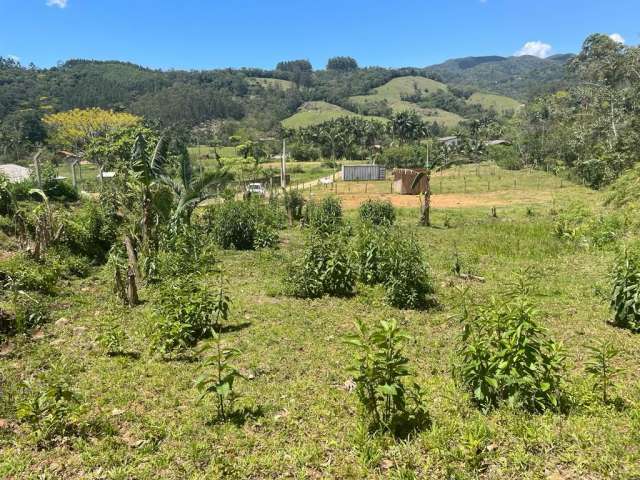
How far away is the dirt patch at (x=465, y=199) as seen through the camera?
81.9ft

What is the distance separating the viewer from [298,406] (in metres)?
4.68

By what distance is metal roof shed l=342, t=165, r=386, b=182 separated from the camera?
43.6m

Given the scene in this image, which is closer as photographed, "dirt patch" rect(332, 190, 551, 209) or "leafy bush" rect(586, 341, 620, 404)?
"leafy bush" rect(586, 341, 620, 404)

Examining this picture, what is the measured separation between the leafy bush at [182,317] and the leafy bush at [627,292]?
19.5 feet

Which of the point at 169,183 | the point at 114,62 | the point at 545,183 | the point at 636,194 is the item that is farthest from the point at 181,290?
the point at 114,62

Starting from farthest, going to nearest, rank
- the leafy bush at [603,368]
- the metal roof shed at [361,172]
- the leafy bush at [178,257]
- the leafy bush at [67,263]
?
the metal roof shed at [361,172] → the leafy bush at [67,263] → the leafy bush at [178,257] → the leafy bush at [603,368]

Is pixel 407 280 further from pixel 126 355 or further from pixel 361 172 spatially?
pixel 361 172

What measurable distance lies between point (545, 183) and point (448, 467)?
34.2 metres

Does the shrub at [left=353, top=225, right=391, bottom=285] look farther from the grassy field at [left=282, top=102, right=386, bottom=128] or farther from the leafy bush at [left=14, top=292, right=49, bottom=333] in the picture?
the grassy field at [left=282, top=102, right=386, bottom=128]

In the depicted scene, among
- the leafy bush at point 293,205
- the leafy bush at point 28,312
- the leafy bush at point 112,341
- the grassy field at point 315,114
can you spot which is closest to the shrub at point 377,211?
the leafy bush at point 293,205

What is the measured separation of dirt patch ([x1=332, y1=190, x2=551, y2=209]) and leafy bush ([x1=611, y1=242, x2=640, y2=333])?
1756cm

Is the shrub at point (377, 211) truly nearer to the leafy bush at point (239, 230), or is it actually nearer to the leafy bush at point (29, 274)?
the leafy bush at point (239, 230)

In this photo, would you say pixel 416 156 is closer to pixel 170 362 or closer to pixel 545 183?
pixel 545 183

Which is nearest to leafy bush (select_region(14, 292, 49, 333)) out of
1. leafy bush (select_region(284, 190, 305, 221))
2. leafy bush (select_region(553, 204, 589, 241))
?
leafy bush (select_region(284, 190, 305, 221))
